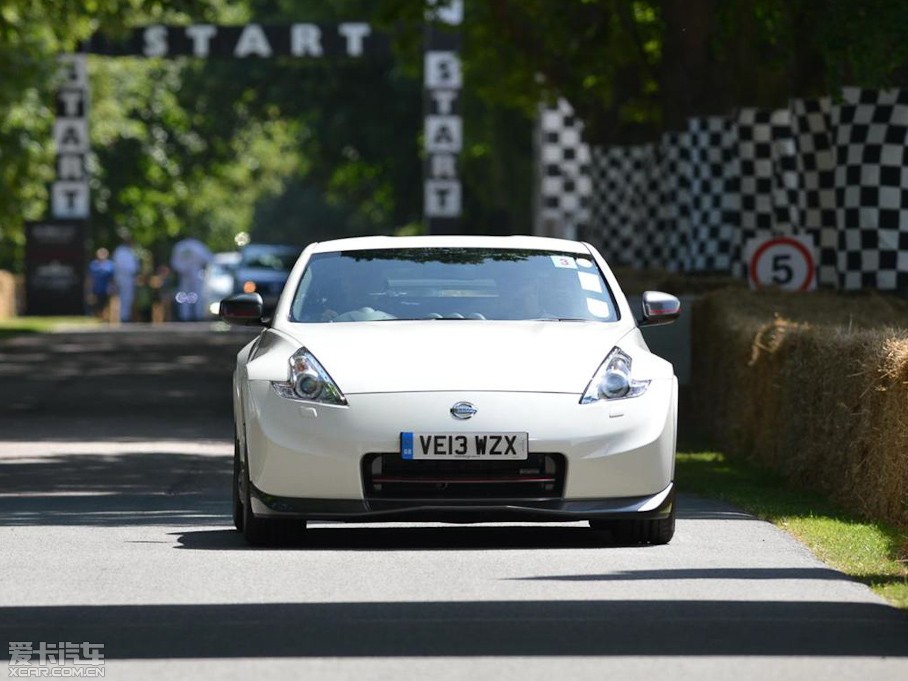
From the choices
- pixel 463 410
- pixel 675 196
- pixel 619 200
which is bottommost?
pixel 619 200

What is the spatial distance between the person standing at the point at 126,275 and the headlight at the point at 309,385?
4281cm

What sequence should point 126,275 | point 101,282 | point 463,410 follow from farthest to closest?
point 101,282 < point 126,275 < point 463,410

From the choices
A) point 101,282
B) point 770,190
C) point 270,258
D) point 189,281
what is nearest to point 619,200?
point 770,190

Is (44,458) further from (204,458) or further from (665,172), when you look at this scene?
(665,172)

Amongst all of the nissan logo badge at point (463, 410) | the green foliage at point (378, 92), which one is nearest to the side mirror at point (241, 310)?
the nissan logo badge at point (463, 410)

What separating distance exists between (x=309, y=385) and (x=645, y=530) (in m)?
1.71

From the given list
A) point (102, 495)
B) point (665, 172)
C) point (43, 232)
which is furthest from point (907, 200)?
point (43, 232)

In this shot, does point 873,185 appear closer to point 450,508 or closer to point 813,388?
point 813,388

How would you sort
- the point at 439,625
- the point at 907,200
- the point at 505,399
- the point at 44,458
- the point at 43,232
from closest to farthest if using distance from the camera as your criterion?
the point at 439,625
the point at 505,399
the point at 44,458
the point at 907,200
the point at 43,232

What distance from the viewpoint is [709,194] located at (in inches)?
1212

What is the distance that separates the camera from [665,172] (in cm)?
3281

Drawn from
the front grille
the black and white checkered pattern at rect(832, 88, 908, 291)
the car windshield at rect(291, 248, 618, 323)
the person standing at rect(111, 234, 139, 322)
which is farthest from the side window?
the person standing at rect(111, 234, 139, 322)

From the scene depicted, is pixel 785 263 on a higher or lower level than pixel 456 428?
lower

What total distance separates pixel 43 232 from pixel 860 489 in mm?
44525
